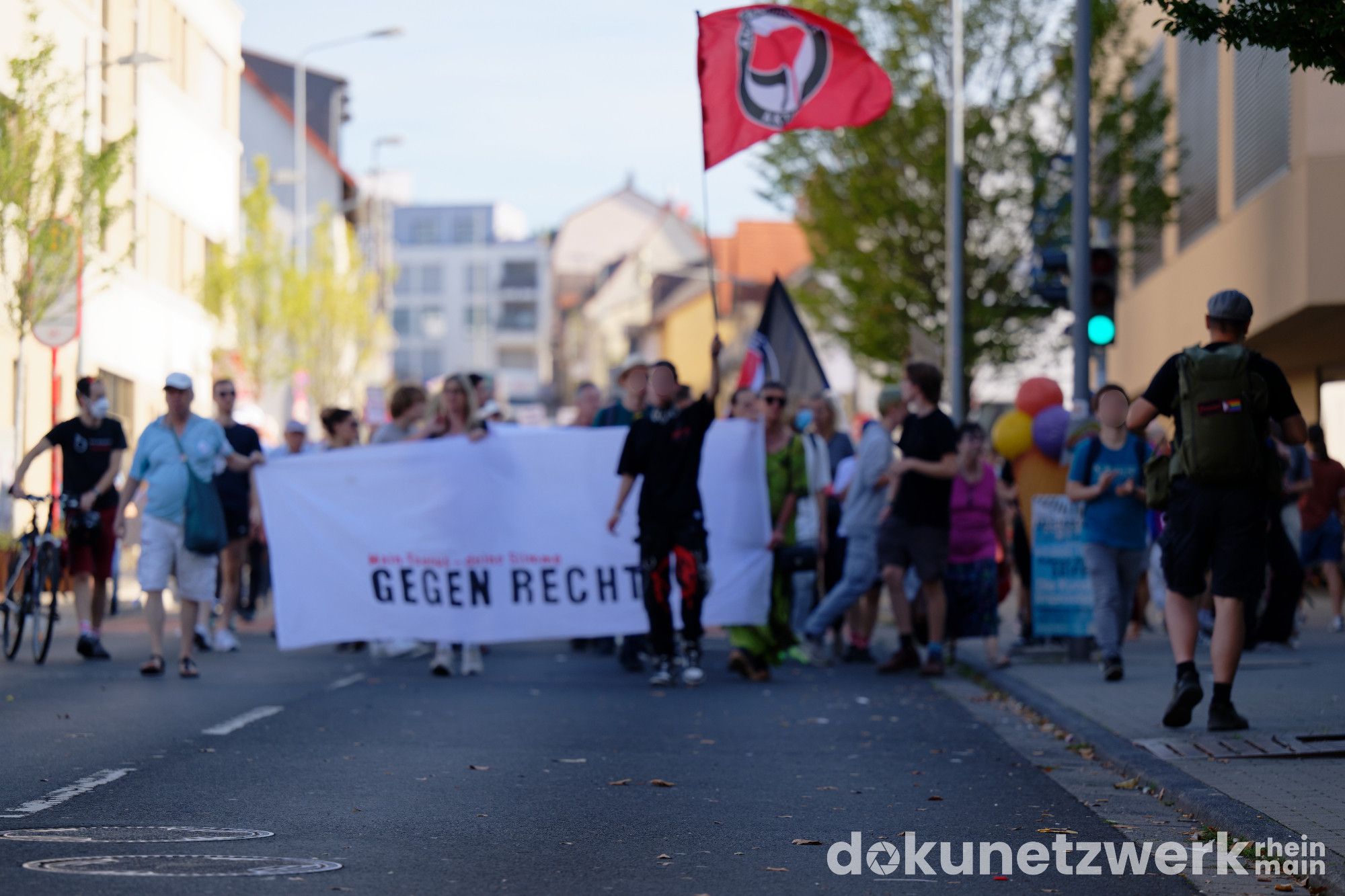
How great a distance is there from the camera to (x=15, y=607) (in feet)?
47.6

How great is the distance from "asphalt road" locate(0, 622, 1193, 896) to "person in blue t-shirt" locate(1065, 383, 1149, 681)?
120 centimetres

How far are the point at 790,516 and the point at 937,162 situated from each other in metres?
→ 16.7

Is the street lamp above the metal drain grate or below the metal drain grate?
above

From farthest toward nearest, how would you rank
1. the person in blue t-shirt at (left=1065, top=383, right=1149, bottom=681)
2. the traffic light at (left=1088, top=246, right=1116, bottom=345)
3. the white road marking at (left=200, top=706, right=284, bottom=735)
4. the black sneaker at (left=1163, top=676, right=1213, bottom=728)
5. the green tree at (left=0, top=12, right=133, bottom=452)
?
the green tree at (left=0, top=12, right=133, bottom=452) → the traffic light at (left=1088, top=246, right=1116, bottom=345) → the person in blue t-shirt at (left=1065, top=383, right=1149, bottom=681) → the white road marking at (left=200, top=706, right=284, bottom=735) → the black sneaker at (left=1163, top=676, right=1213, bottom=728)

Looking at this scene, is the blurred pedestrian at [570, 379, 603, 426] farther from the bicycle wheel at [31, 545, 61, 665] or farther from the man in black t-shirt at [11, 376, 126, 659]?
the bicycle wheel at [31, 545, 61, 665]

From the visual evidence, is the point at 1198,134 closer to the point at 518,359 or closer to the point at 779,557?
the point at 779,557

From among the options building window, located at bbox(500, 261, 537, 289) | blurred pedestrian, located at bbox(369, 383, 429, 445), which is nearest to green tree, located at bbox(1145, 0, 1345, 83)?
blurred pedestrian, located at bbox(369, 383, 429, 445)

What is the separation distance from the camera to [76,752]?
873 centimetres

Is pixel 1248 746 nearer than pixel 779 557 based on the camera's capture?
Yes

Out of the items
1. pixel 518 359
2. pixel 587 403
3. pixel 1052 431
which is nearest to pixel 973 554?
pixel 1052 431

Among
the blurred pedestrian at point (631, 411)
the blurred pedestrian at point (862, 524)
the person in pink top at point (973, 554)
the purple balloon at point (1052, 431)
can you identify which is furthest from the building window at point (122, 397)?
the person in pink top at point (973, 554)

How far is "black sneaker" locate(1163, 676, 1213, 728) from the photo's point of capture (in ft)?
31.6

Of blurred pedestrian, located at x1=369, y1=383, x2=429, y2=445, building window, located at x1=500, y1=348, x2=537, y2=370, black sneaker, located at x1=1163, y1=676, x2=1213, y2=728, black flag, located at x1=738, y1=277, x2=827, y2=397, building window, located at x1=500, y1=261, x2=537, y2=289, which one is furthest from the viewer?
building window, located at x1=500, y1=348, x2=537, y2=370

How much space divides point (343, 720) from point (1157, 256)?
80.5 feet
